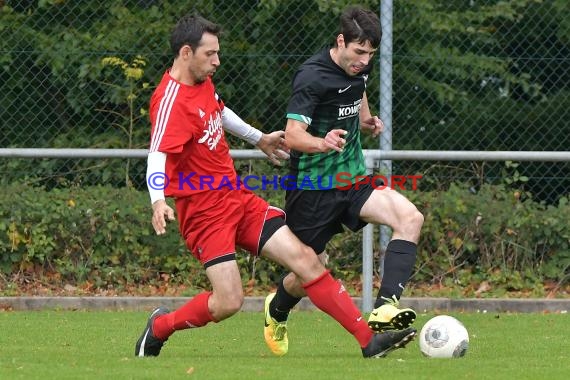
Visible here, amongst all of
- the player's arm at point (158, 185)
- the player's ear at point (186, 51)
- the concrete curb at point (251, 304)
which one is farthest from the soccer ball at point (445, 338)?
the concrete curb at point (251, 304)

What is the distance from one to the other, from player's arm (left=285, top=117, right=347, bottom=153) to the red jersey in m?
0.37

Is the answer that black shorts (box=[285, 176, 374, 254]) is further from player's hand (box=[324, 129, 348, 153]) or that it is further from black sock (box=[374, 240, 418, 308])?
player's hand (box=[324, 129, 348, 153])

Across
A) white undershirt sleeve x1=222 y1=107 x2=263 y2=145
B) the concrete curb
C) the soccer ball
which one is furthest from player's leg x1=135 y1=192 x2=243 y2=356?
the concrete curb

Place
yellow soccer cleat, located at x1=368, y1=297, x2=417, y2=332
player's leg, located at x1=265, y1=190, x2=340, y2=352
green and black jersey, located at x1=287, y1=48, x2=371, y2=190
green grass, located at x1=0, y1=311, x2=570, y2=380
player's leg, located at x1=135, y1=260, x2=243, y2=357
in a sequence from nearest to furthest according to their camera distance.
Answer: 1. green grass, located at x1=0, y1=311, x2=570, y2=380
2. yellow soccer cleat, located at x1=368, y1=297, x2=417, y2=332
3. player's leg, located at x1=135, y1=260, x2=243, y2=357
4. green and black jersey, located at x1=287, y1=48, x2=371, y2=190
5. player's leg, located at x1=265, y1=190, x2=340, y2=352

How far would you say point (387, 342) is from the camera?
7.04 meters

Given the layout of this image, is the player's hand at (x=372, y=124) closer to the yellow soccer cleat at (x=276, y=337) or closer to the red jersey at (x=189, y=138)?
the red jersey at (x=189, y=138)

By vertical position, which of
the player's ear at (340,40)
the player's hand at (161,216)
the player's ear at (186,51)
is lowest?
the player's hand at (161,216)

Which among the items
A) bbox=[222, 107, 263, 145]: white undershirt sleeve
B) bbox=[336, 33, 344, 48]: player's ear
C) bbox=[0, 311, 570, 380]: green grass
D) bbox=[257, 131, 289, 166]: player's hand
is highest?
bbox=[336, 33, 344, 48]: player's ear

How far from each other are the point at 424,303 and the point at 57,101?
3.52 metres

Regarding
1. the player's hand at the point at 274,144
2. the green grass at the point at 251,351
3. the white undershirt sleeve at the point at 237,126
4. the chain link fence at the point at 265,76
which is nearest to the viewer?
the green grass at the point at 251,351

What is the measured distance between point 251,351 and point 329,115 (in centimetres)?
151

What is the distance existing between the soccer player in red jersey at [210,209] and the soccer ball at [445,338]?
28 centimetres

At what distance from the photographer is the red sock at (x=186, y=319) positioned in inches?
288

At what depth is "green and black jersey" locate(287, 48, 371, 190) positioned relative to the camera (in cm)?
752
